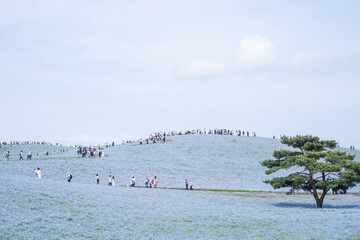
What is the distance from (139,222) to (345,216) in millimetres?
17525

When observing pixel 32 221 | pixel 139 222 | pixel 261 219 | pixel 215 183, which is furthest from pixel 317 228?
pixel 215 183

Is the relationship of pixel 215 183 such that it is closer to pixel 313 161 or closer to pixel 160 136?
pixel 313 161

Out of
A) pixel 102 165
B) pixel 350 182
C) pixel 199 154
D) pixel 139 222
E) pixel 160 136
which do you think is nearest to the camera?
pixel 139 222

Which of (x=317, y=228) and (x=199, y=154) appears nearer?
(x=317, y=228)

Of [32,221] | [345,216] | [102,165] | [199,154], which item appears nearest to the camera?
[32,221]

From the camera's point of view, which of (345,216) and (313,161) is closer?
(345,216)

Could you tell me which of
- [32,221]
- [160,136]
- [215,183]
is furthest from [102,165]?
[32,221]

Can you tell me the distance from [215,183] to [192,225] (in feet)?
109

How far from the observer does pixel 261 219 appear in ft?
92.8

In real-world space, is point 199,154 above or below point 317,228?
above

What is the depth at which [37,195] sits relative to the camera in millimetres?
27828

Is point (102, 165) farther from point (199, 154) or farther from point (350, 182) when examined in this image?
point (350, 182)

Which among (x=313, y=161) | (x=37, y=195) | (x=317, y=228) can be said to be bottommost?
(x=317, y=228)

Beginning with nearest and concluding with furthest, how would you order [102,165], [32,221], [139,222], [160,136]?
1. [32,221]
2. [139,222]
3. [102,165]
4. [160,136]
